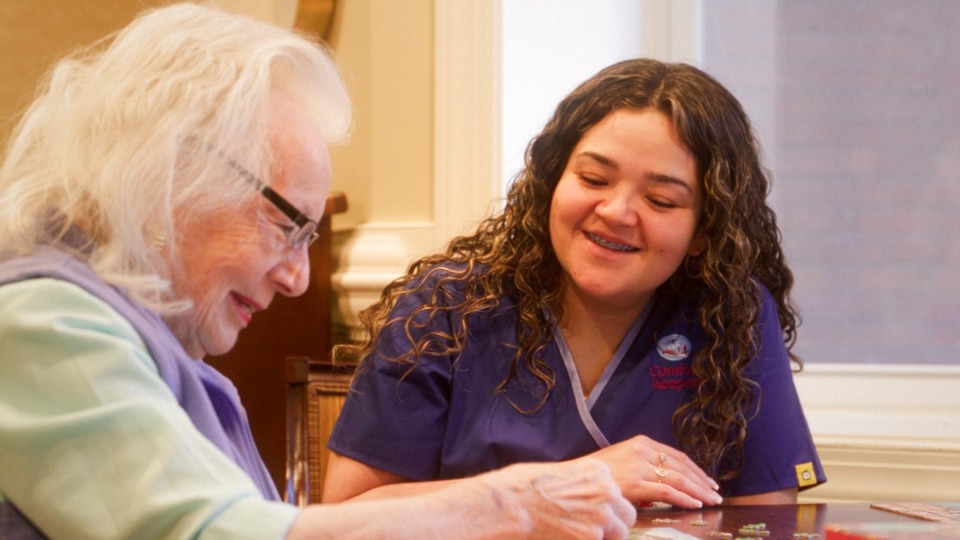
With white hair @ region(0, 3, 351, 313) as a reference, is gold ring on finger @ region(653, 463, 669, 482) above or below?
below

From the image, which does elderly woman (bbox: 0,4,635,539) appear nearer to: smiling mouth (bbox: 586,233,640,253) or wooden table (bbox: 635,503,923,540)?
wooden table (bbox: 635,503,923,540)

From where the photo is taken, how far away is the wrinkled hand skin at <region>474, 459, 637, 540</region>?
3.97 ft

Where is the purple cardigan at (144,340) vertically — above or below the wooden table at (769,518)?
above

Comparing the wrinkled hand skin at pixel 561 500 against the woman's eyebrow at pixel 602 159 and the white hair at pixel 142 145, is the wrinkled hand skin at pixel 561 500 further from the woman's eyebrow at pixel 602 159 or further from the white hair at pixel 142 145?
the woman's eyebrow at pixel 602 159

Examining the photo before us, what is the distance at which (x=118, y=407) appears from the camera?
40.8 inches

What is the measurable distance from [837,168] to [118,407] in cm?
244

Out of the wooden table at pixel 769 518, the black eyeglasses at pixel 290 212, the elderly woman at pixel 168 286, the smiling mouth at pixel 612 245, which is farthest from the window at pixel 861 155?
the black eyeglasses at pixel 290 212

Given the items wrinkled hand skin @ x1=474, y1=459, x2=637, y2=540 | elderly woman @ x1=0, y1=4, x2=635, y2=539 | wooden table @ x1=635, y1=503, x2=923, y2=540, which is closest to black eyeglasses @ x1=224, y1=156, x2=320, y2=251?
elderly woman @ x1=0, y1=4, x2=635, y2=539

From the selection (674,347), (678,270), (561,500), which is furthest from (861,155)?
(561,500)

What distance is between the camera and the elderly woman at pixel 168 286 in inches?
40.5

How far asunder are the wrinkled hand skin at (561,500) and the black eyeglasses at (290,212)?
0.36m

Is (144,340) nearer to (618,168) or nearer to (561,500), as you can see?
(561,500)

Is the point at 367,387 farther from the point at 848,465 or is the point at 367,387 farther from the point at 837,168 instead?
the point at 837,168

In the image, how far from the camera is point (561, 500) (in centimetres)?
124
